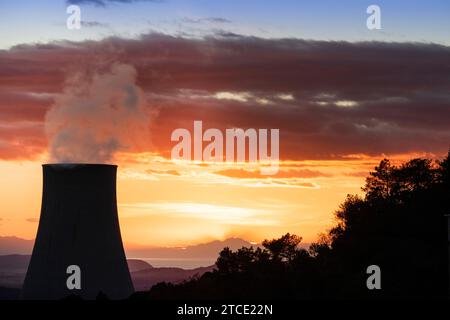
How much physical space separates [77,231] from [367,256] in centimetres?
1195

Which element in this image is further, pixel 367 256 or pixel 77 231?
pixel 367 256

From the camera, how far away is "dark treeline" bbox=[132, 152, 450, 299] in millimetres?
32094

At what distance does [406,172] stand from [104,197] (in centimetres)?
1726

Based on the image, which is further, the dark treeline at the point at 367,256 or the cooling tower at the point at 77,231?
the dark treeline at the point at 367,256

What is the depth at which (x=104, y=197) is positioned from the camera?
86.7 feet

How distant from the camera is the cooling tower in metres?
26.0

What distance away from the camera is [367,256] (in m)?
34.4

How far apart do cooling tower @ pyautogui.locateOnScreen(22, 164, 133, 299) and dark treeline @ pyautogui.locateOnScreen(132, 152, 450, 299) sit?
692 cm

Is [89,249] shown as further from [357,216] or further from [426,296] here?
[357,216]

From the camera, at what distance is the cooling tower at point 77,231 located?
2605 centimetres

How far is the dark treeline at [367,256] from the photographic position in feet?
105

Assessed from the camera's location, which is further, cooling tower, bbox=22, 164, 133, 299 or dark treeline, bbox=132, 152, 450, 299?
dark treeline, bbox=132, 152, 450, 299

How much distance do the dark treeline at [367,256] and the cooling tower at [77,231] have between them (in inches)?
273
